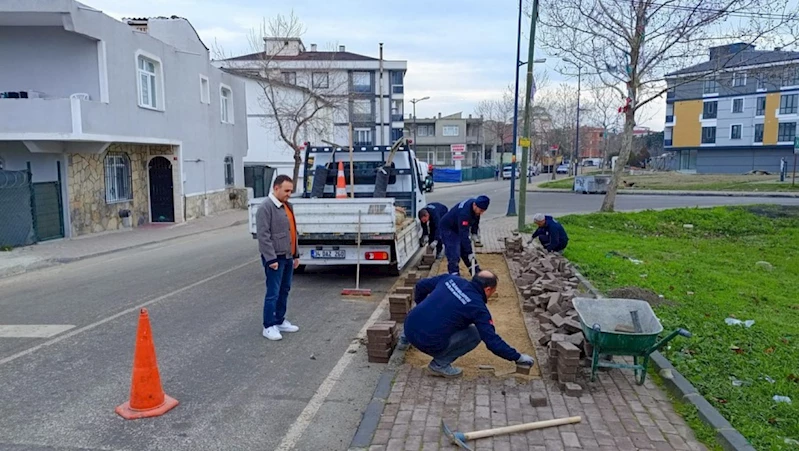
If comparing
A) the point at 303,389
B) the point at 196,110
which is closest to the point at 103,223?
the point at 196,110

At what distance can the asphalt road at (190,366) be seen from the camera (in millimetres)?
4375

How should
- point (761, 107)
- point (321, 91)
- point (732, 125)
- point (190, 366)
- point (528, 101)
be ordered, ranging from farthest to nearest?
point (732, 125)
point (761, 107)
point (321, 91)
point (528, 101)
point (190, 366)

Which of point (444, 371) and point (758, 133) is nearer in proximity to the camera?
point (444, 371)

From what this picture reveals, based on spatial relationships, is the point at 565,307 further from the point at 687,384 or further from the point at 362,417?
the point at 362,417

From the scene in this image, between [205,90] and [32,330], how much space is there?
18247 millimetres

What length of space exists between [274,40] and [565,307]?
27.1 m

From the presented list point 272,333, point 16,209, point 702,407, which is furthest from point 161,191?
point 702,407

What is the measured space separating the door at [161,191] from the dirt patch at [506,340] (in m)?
15.2

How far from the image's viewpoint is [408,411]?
4.62m

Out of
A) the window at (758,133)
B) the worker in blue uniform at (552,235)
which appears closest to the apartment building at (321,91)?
the worker in blue uniform at (552,235)

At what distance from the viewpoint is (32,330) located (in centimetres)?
712

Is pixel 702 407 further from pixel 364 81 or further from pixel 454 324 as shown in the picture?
pixel 364 81

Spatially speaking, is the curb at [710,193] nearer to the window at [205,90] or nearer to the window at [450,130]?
the window at [205,90]

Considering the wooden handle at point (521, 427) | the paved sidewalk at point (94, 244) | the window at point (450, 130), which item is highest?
the window at point (450, 130)
